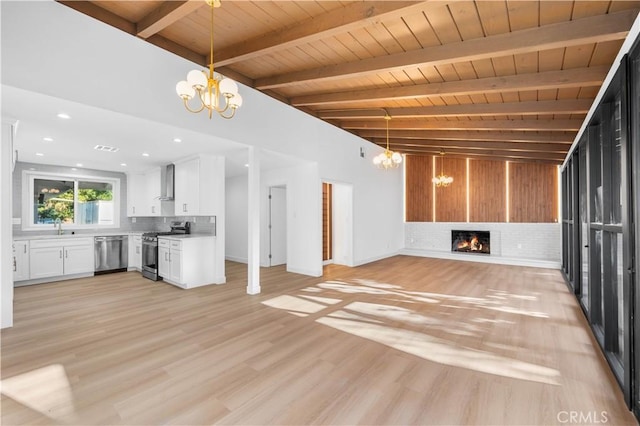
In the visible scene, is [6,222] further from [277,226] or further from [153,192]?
[277,226]

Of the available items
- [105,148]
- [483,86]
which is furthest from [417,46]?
[105,148]

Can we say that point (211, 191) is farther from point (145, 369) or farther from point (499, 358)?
point (499, 358)

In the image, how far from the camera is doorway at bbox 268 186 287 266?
7.65m

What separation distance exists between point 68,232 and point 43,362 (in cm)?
512

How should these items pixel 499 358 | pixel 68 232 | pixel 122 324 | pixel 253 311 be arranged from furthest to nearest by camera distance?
pixel 68 232
pixel 253 311
pixel 122 324
pixel 499 358

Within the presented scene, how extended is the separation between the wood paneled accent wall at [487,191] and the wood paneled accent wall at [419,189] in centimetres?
126

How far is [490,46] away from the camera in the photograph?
115 inches

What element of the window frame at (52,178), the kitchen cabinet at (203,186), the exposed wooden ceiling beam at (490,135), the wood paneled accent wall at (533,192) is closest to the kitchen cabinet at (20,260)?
the window frame at (52,178)

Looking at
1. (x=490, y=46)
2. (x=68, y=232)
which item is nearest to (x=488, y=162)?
(x=490, y=46)

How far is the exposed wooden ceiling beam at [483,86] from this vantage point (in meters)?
3.22

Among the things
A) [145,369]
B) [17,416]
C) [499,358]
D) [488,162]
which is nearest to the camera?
[17,416]

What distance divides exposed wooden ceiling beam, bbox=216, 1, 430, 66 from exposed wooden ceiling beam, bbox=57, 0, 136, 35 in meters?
0.99

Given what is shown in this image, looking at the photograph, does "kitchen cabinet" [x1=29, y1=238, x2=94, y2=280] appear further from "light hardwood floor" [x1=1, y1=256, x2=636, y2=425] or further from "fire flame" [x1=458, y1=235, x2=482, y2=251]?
"fire flame" [x1=458, y1=235, x2=482, y2=251]

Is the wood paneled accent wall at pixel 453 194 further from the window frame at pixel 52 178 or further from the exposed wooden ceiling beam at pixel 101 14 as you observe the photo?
the window frame at pixel 52 178
